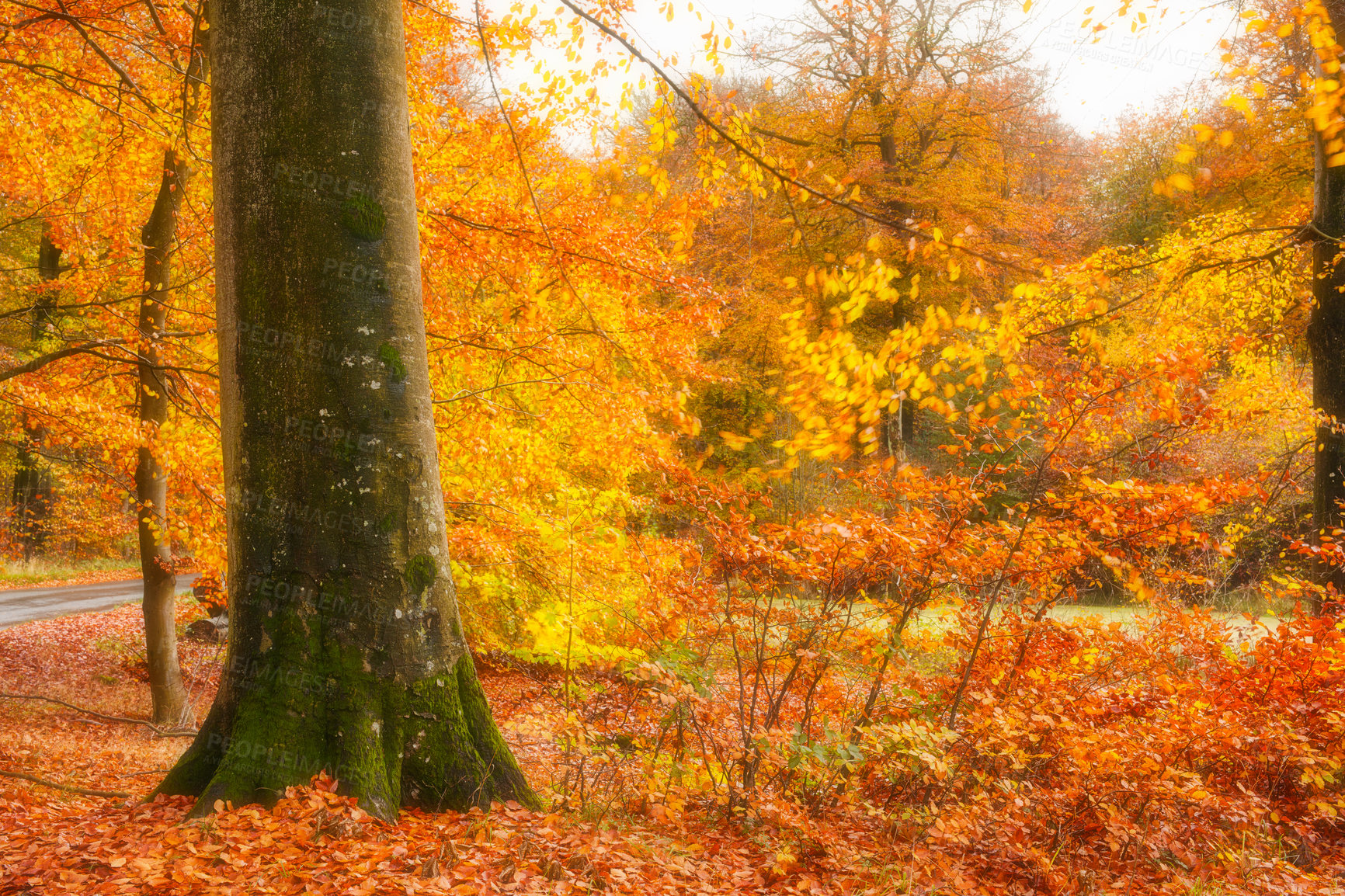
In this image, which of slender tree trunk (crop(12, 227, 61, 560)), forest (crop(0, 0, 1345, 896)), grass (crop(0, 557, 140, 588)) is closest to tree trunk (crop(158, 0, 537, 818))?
forest (crop(0, 0, 1345, 896))

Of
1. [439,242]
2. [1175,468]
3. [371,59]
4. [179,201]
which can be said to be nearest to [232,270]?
[371,59]

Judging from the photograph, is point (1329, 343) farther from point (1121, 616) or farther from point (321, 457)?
point (321, 457)

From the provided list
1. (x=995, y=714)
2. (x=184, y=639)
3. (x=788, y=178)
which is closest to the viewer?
(x=788, y=178)

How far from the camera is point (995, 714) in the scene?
448 cm

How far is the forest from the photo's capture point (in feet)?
10.1

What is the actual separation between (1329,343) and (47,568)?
25.0 m

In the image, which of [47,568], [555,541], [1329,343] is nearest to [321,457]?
[555,541]

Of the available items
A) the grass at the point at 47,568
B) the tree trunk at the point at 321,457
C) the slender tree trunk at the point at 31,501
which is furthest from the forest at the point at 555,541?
the slender tree trunk at the point at 31,501

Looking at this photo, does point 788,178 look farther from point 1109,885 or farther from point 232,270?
point 1109,885

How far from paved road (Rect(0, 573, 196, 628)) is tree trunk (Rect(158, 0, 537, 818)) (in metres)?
12.6

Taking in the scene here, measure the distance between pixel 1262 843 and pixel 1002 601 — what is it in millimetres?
2454

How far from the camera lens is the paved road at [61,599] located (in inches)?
519

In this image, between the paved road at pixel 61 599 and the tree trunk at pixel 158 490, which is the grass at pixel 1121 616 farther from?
the paved road at pixel 61 599

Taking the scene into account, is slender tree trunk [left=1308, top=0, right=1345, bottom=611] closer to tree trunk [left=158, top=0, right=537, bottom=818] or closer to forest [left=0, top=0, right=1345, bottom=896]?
forest [left=0, top=0, right=1345, bottom=896]
